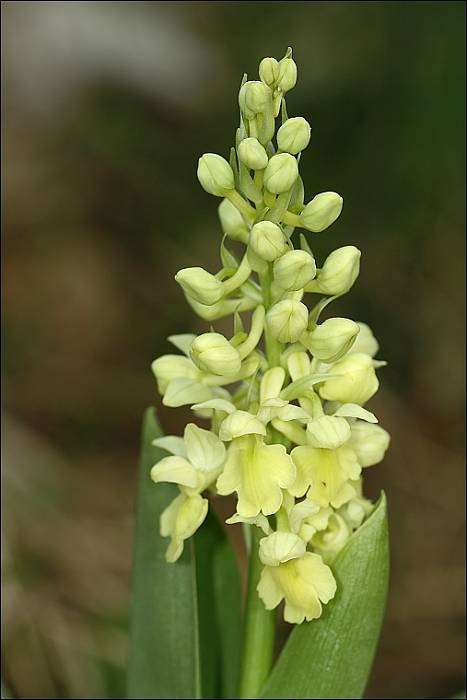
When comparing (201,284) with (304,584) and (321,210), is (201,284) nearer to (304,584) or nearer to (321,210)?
(321,210)

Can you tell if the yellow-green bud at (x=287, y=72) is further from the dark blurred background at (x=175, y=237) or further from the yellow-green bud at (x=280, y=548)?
the dark blurred background at (x=175, y=237)

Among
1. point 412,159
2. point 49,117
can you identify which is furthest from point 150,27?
point 412,159

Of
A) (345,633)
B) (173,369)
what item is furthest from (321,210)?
(345,633)

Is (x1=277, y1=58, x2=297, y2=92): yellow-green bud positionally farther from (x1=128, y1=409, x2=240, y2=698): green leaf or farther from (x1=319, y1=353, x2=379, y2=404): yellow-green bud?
(x1=128, y1=409, x2=240, y2=698): green leaf

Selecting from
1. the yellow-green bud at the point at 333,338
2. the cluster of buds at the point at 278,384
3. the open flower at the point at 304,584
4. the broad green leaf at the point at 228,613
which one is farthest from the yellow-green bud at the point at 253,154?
the broad green leaf at the point at 228,613

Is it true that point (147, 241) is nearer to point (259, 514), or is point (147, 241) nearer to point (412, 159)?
point (412, 159)

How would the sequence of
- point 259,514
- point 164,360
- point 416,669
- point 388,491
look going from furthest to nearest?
point 388,491 < point 416,669 < point 164,360 < point 259,514
